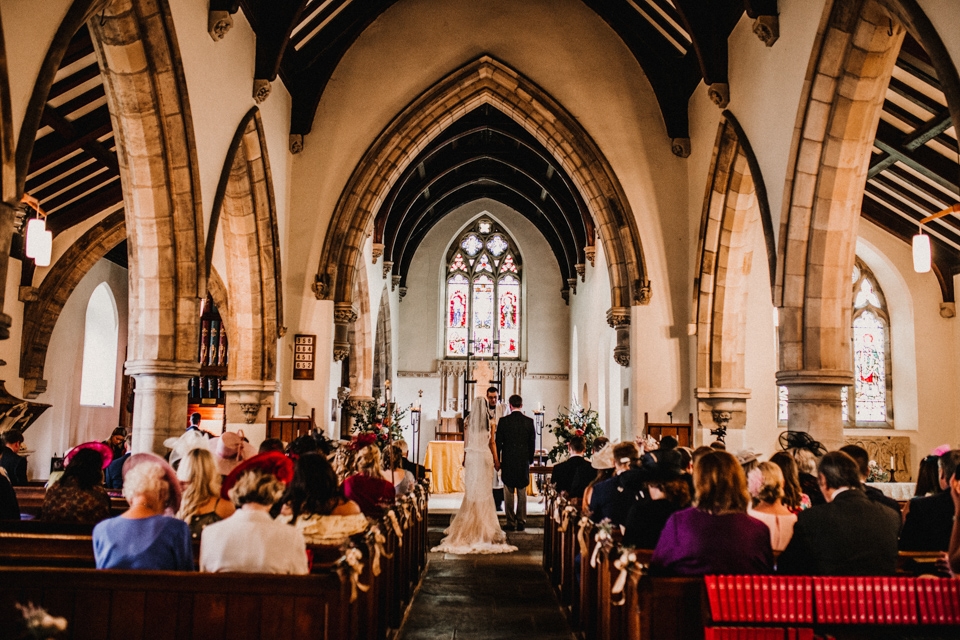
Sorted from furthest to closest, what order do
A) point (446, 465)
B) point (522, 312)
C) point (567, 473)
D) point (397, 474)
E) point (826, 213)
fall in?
point (522, 312)
point (446, 465)
point (826, 213)
point (567, 473)
point (397, 474)

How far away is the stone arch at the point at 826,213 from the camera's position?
243 inches

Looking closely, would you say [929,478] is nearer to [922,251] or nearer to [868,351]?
[922,251]

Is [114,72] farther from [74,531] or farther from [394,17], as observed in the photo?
[394,17]

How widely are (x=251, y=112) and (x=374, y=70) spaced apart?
7.83ft

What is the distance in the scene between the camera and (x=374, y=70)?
10539 mm

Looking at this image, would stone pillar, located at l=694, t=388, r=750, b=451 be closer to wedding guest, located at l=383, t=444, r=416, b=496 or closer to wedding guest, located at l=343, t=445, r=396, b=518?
wedding guest, located at l=383, t=444, r=416, b=496

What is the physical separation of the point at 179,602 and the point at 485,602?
3.00 metres

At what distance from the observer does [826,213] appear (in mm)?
6770

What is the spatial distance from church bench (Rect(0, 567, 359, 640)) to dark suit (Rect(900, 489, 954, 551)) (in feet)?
9.41

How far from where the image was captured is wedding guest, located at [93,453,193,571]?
9.61 feet

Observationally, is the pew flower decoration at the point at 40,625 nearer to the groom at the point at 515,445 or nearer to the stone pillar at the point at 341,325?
the groom at the point at 515,445

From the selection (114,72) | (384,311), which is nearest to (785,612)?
(114,72)

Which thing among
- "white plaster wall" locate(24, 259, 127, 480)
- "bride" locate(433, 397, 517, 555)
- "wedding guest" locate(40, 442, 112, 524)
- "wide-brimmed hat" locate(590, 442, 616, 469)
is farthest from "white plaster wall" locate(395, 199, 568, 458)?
"wedding guest" locate(40, 442, 112, 524)

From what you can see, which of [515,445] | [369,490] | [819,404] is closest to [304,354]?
[515,445]
